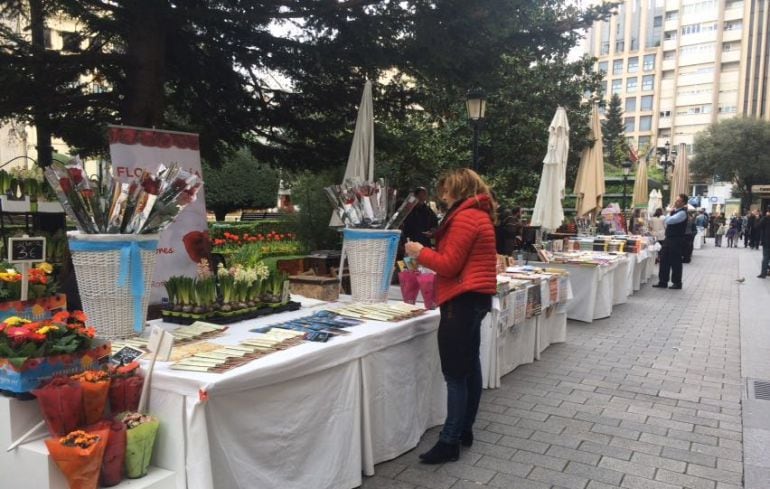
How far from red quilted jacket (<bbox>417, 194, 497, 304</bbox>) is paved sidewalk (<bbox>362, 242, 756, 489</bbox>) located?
1.09 m

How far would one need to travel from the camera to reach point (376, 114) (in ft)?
22.5

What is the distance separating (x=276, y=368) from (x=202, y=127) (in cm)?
485

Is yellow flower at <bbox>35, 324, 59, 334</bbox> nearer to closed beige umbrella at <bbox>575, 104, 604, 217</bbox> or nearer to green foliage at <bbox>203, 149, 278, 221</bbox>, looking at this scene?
closed beige umbrella at <bbox>575, 104, 604, 217</bbox>

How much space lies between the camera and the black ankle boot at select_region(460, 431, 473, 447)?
11.8 feet

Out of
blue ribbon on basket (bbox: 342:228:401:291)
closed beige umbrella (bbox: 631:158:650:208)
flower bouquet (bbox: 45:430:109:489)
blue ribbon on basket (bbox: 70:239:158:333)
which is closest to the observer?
flower bouquet (bbox: 45:430:109:489)

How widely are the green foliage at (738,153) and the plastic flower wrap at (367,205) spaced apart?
47919 millimetres

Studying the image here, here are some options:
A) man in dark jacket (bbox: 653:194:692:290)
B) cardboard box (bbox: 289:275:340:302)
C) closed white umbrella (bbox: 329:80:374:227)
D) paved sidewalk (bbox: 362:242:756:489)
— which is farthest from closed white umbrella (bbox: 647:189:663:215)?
cardboard box (bbox: 289:275:340:302)

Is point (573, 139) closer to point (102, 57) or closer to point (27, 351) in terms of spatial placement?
point (102, 57)

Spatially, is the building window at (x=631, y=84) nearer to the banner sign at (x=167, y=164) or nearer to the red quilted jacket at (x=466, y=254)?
the banner sign at (x=167, y=164)

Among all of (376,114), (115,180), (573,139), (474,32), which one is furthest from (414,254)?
(573,139)

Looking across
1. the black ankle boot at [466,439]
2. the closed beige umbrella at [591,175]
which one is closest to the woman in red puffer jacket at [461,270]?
the black ankle boot at [466,439]

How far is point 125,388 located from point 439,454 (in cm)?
191

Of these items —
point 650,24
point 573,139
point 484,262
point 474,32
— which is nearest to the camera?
point 484,262

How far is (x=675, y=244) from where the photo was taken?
10781mm
